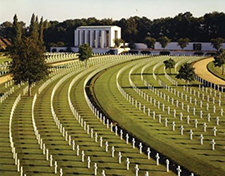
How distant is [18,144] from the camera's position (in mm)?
33438

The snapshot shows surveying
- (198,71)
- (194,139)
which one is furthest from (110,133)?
(198,71)

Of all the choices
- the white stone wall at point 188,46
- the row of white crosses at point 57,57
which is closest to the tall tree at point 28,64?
the row of white crosses at point 57,57

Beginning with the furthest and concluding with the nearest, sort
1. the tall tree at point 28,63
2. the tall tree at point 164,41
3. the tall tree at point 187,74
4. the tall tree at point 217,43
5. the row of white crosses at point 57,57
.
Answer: the tall tree at point 164,41 → the tall tree at point 217,43 → the row of white crosses at point 57,57 → the tall tree at point 187,74 → the tall tree at point 28,63

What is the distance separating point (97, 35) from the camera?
196875mm

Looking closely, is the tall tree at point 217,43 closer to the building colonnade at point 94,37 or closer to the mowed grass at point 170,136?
the building colonnade at point 94,37

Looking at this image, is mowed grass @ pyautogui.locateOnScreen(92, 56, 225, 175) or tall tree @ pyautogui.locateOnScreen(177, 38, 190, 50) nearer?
mowed grass @ pyautogui.locateOnScreen(92, 56, 225, 175)

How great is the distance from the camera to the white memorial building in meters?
195

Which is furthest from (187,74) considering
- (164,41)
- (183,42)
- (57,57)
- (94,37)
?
(94,37)

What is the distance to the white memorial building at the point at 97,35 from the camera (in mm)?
195000

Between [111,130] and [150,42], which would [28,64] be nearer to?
[111,130]

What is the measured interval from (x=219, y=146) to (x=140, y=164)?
25.3ft

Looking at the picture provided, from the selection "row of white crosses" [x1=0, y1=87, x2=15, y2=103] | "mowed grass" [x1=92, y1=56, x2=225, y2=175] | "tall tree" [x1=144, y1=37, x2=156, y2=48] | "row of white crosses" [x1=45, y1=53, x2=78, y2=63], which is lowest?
"mowed grass" [x1=92, y1=56, x2=225, y2=175]

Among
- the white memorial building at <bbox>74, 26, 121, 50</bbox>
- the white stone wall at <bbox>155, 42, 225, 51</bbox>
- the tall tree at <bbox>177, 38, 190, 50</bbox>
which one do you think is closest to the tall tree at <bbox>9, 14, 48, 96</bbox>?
the tall tree at <bbox>177, 38, 190, 50</bbox>

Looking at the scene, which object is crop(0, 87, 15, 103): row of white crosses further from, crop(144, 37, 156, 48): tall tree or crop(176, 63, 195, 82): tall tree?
crop(144, 37, 156, 48): tall tree
